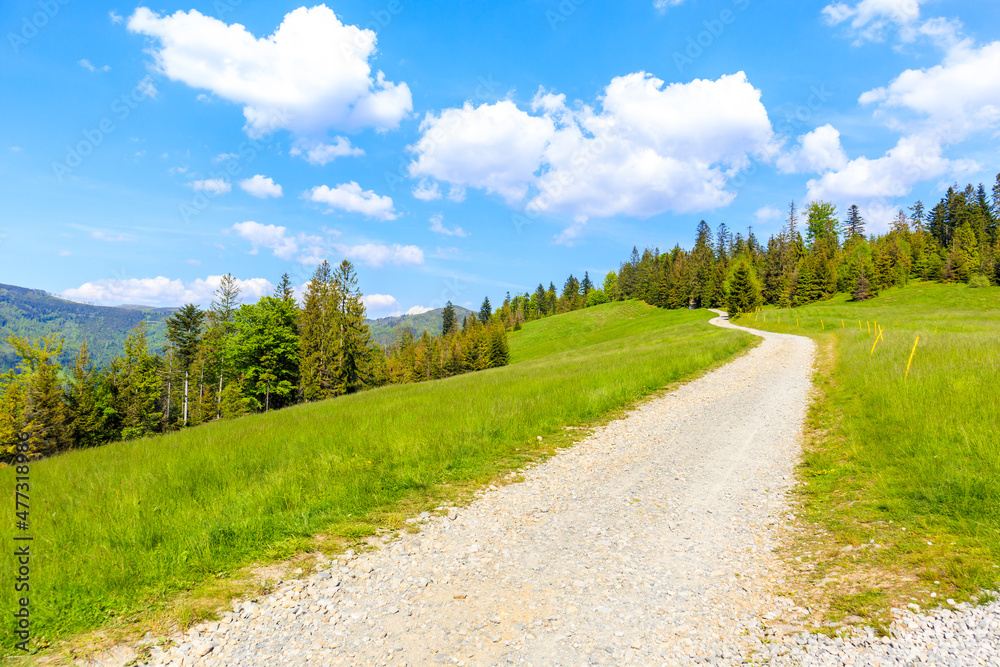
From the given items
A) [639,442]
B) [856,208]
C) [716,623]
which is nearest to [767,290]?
[856,208]

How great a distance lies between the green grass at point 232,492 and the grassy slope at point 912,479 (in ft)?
17.4

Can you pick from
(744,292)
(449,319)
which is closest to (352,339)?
(744,292)

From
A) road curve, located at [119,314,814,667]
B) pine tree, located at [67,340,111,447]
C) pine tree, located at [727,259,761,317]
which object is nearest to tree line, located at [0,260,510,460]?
pine tree, located at [67,340,111,447]

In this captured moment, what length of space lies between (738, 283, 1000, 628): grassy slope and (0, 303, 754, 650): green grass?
5.30 metres

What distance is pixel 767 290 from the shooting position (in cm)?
8531

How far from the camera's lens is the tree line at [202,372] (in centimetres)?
3244

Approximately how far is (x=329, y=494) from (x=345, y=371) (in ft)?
128

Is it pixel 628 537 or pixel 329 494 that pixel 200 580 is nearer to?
pixel 329 494

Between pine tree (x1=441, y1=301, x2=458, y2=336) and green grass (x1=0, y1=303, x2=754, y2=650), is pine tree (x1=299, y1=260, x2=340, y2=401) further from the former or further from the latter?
pine tree (x1=441, y1=301, x2=458, y2=336)

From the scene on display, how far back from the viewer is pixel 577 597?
4.24 m

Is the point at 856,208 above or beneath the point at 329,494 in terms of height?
above

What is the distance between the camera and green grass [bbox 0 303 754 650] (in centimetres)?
429

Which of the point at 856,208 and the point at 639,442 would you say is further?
the point at 856,208

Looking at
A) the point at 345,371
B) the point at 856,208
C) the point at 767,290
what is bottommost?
the point at 345,371
